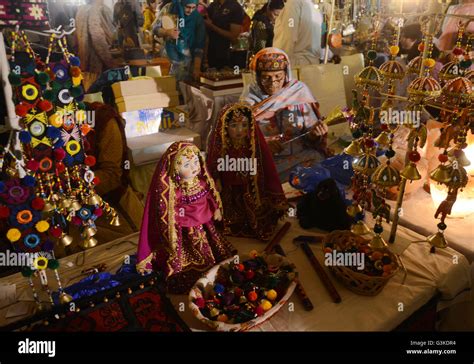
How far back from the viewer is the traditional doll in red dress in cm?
222

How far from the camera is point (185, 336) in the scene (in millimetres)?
1616

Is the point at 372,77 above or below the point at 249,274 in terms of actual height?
above

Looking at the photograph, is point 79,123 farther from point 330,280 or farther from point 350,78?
point 350,78

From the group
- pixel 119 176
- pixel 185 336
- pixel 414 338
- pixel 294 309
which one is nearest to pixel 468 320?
pixel 414 338

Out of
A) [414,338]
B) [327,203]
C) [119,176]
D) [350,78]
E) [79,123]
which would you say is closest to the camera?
[79,123]

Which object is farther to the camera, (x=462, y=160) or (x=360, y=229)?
(x=360, y=229)

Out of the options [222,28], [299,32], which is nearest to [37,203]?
[222,28]

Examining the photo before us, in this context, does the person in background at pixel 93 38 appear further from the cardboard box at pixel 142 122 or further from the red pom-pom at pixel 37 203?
the red pom-pom at pixel 37 203

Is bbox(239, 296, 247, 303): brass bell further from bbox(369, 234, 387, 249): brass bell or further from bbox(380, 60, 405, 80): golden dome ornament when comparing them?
bbox(380, 60, 405, 80): golden dome ornament

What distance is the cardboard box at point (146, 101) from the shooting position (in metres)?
3.37

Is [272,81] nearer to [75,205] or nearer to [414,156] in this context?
[414,156]

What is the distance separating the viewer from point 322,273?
6.34 feet

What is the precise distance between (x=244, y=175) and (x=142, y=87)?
171 cm

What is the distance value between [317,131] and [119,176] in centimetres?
171
